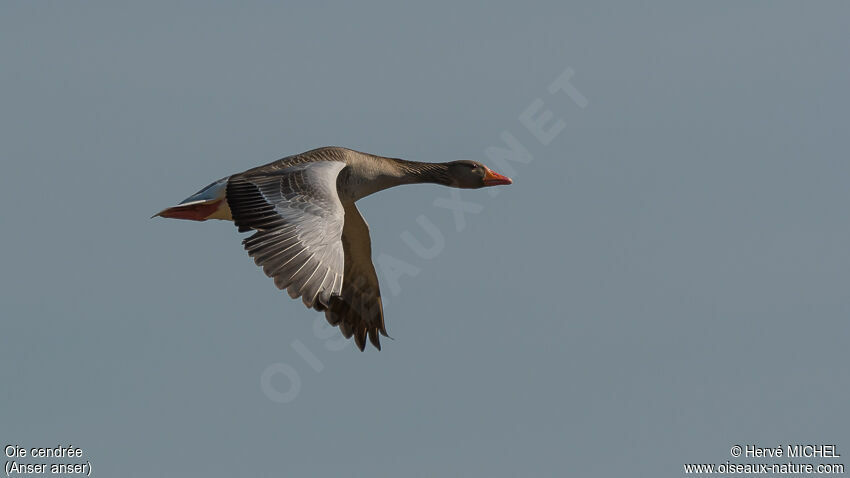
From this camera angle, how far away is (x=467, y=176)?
80.2 feet

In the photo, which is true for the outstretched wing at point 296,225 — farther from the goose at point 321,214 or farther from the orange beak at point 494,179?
the orange beak at point 494,179

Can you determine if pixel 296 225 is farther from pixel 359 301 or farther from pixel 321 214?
pixel 359 301

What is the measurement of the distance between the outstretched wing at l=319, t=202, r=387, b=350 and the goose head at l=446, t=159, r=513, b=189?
2330mm

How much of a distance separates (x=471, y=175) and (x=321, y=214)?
6205 mm

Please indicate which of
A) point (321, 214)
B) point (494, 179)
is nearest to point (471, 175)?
point (494, 179)

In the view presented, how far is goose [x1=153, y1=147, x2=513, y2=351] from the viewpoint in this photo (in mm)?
17891

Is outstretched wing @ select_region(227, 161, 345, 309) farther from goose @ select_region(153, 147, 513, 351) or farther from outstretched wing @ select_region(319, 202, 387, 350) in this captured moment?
outstretched wing @ select_region(319, 202, 387, 350)

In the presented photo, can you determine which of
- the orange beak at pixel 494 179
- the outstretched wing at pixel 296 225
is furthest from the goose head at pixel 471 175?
the outstretched wing at pixel 296 225

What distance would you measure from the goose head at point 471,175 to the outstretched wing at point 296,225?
422cm

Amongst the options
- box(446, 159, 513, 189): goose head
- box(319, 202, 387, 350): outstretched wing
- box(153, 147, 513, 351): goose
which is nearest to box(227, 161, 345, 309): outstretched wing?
box(153, 147, 513, 351): goose

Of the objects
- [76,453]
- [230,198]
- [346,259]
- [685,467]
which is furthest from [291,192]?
[685,467]

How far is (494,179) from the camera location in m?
24.6

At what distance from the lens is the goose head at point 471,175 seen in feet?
79.9

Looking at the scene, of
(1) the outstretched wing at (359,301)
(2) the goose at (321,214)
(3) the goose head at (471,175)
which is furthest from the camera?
(3) the goose head at (471,175)
